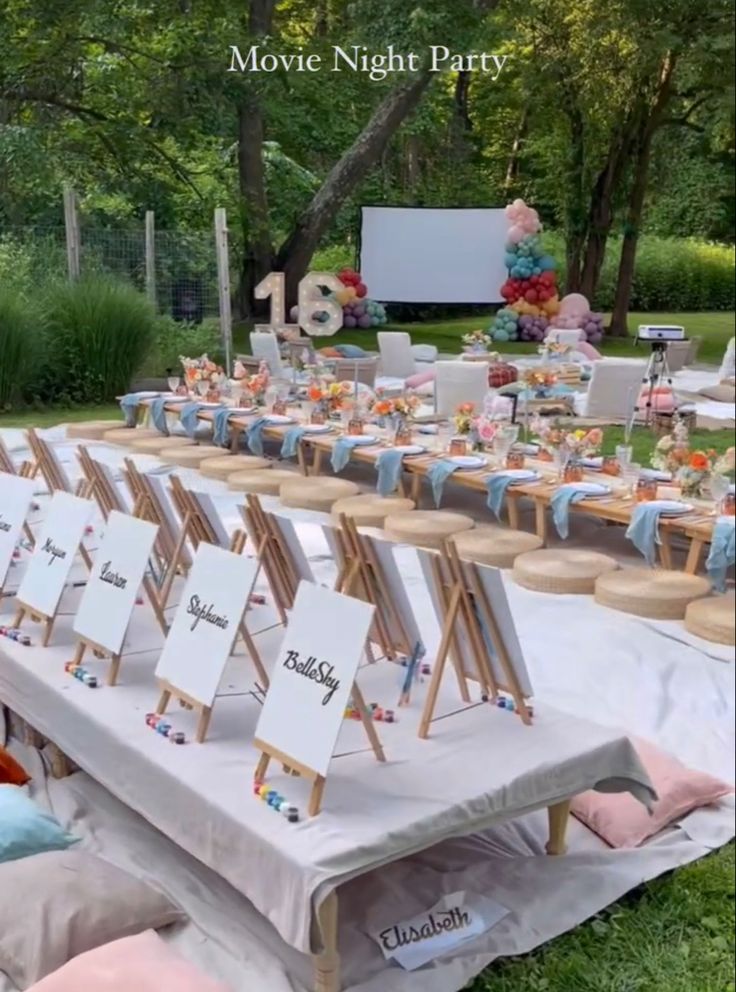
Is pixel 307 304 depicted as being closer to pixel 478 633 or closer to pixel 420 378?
pixel 420 378

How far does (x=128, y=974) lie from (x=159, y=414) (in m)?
3.15

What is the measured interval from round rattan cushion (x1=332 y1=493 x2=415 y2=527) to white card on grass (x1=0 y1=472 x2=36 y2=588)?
1.42 meters

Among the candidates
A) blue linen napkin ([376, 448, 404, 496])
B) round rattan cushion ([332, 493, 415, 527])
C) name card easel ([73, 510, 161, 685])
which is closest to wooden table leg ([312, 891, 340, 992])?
name card easel ([73, 510, 161, 685])

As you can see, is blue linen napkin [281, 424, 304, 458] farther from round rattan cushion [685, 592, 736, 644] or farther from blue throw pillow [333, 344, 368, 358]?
round rattan cushion [685, 592, 736, 644]

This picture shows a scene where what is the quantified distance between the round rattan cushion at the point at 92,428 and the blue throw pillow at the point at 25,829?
2066mm

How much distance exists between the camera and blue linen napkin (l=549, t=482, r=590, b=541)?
14.2ft

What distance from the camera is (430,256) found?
3.66m

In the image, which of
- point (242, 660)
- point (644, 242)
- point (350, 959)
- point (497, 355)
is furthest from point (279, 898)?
point (497, 355)

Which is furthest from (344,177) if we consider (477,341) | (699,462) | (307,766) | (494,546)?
(307,766)

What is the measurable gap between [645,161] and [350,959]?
1790 mm

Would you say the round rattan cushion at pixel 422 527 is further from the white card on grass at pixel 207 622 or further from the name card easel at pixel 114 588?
the white card on grass at pixel 207 622

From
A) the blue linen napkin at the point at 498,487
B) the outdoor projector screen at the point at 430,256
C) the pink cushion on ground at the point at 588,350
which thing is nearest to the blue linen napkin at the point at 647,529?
the blue linen napkin at the point at 498,487

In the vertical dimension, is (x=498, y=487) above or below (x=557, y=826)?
above

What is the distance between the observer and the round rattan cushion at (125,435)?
470cm
